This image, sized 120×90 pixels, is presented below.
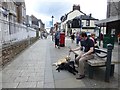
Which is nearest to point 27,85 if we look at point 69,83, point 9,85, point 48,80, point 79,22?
point 9,85

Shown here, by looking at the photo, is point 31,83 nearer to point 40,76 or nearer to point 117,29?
point 40,76

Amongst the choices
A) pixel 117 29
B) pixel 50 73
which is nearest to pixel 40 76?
pixel 50 73

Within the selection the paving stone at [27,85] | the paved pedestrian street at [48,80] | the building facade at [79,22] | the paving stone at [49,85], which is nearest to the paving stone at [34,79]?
the paved pedestrian street at [48,80]

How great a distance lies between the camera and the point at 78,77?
22.4ft

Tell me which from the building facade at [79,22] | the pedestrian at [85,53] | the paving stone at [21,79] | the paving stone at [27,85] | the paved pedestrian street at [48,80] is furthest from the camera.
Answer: the building facade at [79,22]

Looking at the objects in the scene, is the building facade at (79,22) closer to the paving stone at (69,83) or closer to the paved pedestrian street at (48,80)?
the paved pedestrian street at (48,80)

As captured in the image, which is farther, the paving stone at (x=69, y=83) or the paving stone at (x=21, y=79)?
the paving stone at (x=21, y=79)

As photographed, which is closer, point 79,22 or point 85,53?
point 85,53

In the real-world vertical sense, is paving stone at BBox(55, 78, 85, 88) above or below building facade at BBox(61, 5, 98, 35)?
below

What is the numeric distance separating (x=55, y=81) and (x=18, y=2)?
39.7 meters

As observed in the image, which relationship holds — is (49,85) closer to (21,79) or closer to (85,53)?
(21,79)

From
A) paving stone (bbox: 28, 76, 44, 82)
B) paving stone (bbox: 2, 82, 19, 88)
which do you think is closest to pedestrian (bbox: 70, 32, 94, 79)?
paving stone (bbox: 28, 76, 44, 82)

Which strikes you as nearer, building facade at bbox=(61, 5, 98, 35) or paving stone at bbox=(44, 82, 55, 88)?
paving stone at bbox=(44, 82, 55, 88)

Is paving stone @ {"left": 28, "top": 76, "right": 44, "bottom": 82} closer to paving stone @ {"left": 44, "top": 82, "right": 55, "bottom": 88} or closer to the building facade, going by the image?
paving stone @ {"left": 44, "top": 82, "right": 55, "bottom": 88}
